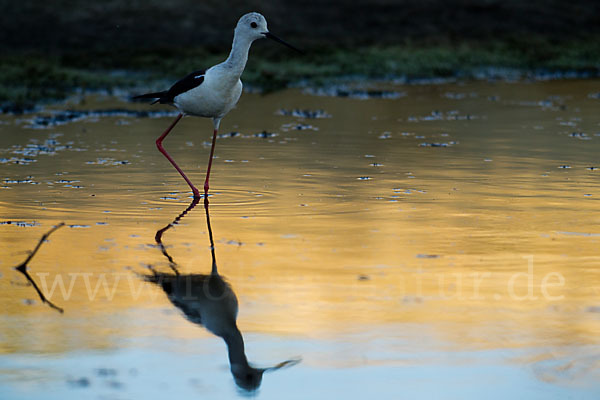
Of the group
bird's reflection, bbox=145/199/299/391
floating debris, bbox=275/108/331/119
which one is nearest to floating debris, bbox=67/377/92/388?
bird's reflection, bbox=145/199/299/391

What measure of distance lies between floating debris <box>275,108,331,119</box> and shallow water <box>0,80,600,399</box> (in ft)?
10.8

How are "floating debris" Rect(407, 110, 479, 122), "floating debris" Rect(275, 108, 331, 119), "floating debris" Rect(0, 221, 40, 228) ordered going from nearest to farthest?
"floating debris" Rect(0, 221, 40, 228) < "floating debris" Rect(407, 110, 479, 122) < "floating debris" Rect(275, 108, 331, 119)

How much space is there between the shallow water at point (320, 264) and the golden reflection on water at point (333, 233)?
2cm

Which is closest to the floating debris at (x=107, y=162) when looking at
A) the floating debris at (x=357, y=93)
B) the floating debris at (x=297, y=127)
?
the floating debris at (x=297, y=127)

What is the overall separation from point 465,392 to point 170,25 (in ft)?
102

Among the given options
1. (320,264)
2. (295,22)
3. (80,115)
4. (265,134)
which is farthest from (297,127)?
(295,22)

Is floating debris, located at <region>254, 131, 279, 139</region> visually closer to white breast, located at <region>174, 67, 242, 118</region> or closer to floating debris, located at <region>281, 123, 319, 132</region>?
floating debris, located at <region>281, 123, 319, 132</region>

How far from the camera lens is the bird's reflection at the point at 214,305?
491 centimetres

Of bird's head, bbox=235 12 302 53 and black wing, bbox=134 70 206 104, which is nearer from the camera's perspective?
bird's head, bbox=235 12 302 53

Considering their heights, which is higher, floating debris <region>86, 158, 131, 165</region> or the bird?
the bird

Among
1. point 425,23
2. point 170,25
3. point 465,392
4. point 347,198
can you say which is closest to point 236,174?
point 347,198

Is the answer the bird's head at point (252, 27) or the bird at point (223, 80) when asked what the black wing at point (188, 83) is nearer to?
the bird at point (223, 80)

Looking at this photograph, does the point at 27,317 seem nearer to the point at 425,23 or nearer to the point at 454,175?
the point at 454,175

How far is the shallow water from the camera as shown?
4859 mm
